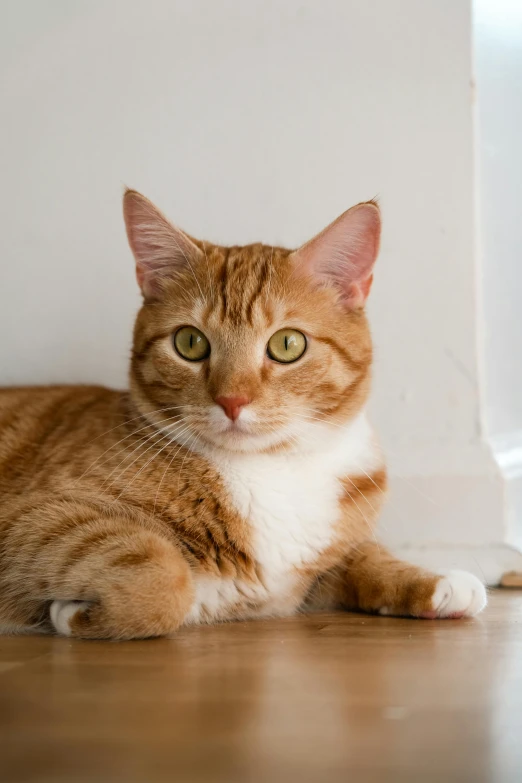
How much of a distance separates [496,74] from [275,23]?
0.72 metres

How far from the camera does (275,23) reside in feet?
8.26

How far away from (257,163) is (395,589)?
1.40 metres

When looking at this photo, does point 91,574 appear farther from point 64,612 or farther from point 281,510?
point 281,510

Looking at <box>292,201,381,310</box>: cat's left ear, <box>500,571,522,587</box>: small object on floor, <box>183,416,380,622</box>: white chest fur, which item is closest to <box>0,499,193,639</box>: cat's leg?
<box>183,416,380,622</box>: white chest fur

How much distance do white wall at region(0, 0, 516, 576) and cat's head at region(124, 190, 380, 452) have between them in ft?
1.85

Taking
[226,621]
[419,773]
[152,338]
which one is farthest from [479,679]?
[152,338]

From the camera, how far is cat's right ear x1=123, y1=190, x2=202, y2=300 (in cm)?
193

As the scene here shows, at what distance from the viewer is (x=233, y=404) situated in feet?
5.63

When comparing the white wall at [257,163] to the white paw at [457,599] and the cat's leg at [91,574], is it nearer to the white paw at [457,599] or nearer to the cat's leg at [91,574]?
the white paw at [457,599]

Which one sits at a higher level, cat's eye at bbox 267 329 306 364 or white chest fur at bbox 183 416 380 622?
cat's eye at bbox 267 329 306 364

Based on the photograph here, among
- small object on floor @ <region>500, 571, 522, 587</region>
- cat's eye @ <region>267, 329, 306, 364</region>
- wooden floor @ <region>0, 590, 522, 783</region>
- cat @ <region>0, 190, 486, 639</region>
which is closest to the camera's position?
wooden floor @ <region>0, 590, 522, 783</region>

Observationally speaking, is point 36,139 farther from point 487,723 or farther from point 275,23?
point 487,723

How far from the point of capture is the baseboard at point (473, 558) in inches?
95.6

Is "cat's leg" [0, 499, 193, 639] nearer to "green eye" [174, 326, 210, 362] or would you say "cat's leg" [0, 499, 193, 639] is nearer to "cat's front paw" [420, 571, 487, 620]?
"green eye" [174, 326, 210, 362]
